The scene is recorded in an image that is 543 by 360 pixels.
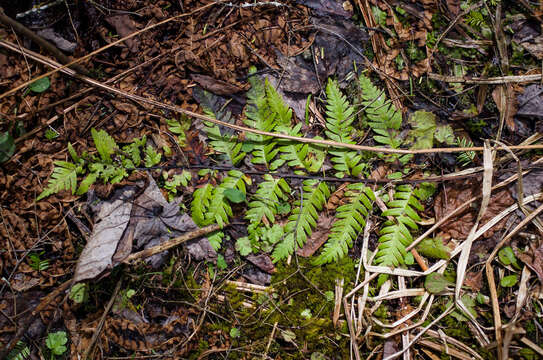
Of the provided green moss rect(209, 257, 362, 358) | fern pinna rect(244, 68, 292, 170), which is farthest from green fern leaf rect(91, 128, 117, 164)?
green moss rect(209, 257, 362, 358)

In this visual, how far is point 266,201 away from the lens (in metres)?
3.33

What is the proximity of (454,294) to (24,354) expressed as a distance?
394 centimetres

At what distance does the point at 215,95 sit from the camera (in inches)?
137

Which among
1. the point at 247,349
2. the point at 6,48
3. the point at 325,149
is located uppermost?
the point at 6,48

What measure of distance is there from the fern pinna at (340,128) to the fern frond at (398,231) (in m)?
0.50

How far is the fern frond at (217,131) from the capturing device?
11.2ft

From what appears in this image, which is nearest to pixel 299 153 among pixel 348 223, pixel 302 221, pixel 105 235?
pixel 302 221

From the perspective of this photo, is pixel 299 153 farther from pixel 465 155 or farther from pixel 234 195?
pixel 465 155

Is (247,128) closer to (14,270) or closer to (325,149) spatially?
(325,149)

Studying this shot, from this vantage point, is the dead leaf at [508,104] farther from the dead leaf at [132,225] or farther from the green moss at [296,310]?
the dead leaf at [132,225]

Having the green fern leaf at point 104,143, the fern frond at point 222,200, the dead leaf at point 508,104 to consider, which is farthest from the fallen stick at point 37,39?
the dead leaf at point 508,104

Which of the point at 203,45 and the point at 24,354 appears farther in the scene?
the point at 203,45

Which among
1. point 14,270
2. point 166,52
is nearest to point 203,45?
point 166,52

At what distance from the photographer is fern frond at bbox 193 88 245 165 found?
341cm
